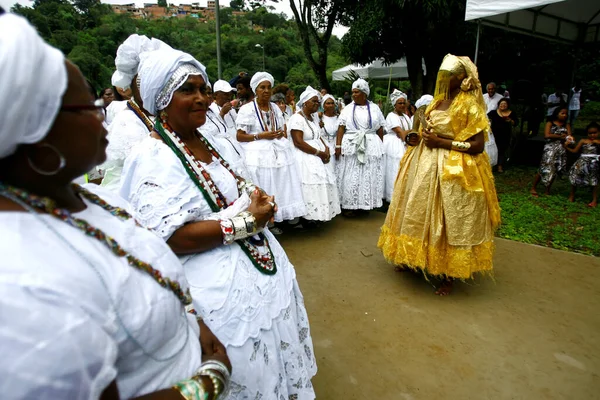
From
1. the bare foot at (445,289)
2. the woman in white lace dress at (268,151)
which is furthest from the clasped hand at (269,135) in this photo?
the bare foot at (445,289)

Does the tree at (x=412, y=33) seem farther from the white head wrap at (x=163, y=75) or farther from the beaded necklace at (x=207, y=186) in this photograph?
the beaded necklace at (x=207, y=186)

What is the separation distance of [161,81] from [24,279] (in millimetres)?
1146

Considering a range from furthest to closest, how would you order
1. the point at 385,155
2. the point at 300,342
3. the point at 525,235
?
the point at 385,155, the point at 525,235, the point at 300,342

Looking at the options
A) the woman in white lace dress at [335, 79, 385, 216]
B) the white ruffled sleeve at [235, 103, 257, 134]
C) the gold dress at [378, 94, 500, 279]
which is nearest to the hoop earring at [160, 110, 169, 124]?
the gold dress at [378, 94, 500, 279]

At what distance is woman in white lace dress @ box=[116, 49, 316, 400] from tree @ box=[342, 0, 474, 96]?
411 inches

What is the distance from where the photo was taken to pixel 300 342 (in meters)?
1.96

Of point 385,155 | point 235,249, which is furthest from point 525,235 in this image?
point 235,249

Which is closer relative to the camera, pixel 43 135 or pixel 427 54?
pixel 43 135

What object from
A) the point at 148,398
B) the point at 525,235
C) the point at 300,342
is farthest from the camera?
the point at 525,235

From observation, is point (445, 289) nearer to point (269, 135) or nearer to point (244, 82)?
point (269, 135)

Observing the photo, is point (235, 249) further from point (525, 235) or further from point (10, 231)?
point (525, 235)

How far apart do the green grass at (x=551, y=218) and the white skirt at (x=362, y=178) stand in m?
1.91

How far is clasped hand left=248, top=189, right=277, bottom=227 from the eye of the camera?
1658mm

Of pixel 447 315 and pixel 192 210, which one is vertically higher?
pixel 192 210
